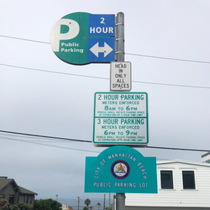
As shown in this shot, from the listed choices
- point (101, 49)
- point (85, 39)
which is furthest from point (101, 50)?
point (85, 39)

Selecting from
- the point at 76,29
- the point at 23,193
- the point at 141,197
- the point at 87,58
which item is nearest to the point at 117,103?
the point at 87,58

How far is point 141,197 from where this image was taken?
20.5m

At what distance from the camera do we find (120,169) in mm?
3646

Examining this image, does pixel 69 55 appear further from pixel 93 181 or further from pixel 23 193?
pixel 23 193

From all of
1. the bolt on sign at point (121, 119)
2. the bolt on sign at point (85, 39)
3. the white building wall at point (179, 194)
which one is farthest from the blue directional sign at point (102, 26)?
the white building wall at point (179, 194)

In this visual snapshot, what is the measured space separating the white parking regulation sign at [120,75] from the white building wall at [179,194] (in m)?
17.7

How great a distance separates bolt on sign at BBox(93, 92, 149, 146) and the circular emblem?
0.99 ft

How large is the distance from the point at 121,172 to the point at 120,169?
4cm

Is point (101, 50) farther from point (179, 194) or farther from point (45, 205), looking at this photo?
point (45, 205)

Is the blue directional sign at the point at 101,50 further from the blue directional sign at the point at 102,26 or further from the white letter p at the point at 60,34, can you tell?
the white letter p at the point at 60,34

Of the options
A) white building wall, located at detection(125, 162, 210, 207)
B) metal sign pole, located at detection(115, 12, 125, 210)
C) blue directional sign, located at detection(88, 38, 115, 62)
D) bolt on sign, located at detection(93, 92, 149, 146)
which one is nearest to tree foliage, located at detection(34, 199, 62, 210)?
white building wall, located at detection(125, 162, 210, 207)

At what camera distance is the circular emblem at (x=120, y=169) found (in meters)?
3.62

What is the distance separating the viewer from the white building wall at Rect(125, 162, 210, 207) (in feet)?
66.8

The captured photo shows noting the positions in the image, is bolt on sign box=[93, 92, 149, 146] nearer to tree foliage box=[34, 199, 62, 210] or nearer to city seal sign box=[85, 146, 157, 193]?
city seal sign box=[85, 146, 157, 193]
